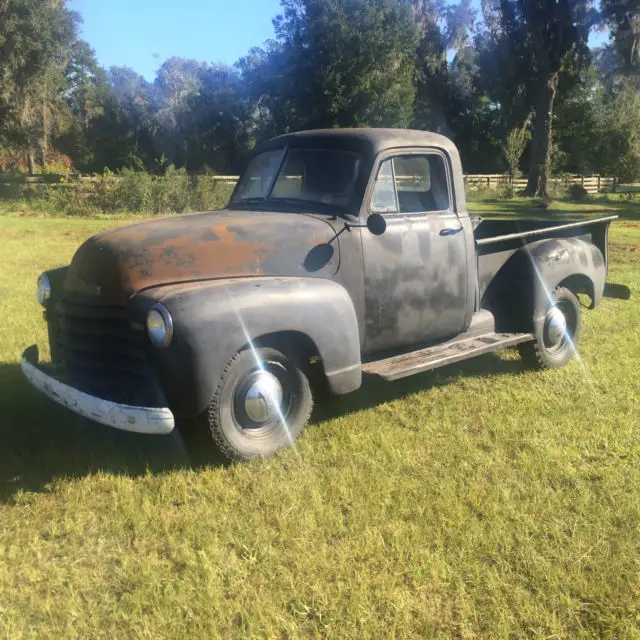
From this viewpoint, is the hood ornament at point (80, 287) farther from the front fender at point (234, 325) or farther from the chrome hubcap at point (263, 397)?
the chrome hubcap at point (263, 397)

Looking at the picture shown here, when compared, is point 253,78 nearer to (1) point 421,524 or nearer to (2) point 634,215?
(2) point 634,215

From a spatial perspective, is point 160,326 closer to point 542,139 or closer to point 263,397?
point 263,397

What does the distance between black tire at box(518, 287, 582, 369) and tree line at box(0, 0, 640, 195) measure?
24191 mm

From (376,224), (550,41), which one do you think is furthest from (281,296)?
(550,41)

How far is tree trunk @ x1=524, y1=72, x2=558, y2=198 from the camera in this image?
27.3m

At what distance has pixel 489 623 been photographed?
93.9 inches

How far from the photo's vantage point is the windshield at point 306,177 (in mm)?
4227

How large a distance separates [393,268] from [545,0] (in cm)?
2652

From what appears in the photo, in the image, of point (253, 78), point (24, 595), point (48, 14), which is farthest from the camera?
point (253, 78)

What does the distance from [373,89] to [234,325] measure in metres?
35.4

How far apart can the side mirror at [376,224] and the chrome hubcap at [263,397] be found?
116 centimetres

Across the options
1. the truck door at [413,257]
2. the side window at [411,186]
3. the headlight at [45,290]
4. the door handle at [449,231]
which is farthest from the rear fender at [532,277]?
the headlight at [45,290]

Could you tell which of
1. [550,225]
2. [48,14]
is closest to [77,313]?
[550,225]

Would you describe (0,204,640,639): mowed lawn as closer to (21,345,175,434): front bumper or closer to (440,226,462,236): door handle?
(21,345,175,434): front bumper
